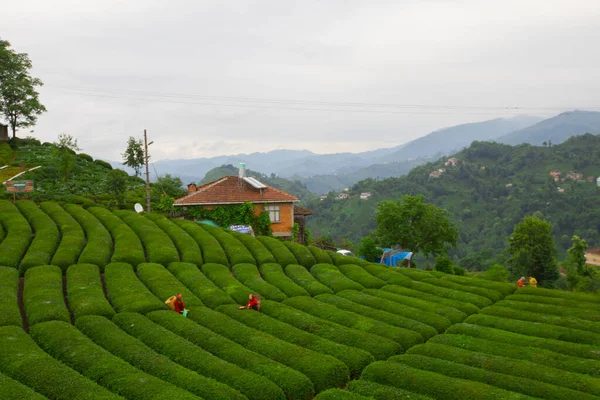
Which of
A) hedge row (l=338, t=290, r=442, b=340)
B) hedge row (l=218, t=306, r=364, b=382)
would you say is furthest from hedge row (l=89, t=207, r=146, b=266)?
hedge row (l=338, t=290, r=442, b=340)

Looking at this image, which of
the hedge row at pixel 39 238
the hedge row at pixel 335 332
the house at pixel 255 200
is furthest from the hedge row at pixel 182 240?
the hedge row at pixel 335 332

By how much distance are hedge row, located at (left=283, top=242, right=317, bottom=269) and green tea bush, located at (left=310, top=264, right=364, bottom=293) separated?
88 cm

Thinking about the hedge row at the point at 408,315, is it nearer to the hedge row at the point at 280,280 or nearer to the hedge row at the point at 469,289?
the hedge row at the point at 280,280

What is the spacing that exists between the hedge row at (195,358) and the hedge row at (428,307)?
10415mm

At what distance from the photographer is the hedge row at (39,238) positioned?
24552mm

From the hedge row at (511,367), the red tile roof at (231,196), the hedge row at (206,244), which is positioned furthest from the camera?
the red tile roof at (231,196)

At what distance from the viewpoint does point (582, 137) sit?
154250 mm

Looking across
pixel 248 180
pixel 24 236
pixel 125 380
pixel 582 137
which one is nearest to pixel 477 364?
pixel 125 380

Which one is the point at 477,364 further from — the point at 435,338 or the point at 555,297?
the point at 555,297

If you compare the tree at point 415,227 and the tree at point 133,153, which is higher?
the tree at point 133,153

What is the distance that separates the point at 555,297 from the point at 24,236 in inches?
1235

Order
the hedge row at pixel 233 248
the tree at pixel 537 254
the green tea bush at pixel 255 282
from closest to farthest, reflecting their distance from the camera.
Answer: the green tea bush at pixel 255 282
the hedge row at pixel 233 248
the tree at pixel 537 254

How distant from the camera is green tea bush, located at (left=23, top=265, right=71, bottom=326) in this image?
18.7 metres

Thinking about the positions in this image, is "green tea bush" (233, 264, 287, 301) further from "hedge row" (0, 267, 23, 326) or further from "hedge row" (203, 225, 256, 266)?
"hedge row" (0, 267, 23, 326)
